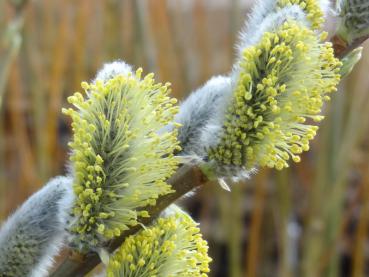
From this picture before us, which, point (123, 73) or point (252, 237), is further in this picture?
point (252, 237)

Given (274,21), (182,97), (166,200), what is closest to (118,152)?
(166,200)

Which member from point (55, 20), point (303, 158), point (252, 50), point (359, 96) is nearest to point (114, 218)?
point (252, 50)

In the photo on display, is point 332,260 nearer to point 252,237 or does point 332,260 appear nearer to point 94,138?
point 252,237

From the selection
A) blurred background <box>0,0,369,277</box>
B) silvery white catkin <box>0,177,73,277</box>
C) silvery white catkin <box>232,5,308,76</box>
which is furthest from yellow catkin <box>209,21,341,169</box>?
blurred background <box>0,0,369,277</box>

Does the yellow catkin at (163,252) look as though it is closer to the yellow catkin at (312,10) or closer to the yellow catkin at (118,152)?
the yellow catkin at (118,152)

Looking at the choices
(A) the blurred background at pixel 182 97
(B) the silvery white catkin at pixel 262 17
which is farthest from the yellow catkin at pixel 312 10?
(A) the blurred background at pixel 182 97

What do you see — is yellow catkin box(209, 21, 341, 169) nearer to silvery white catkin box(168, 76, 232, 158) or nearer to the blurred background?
silvery white catkin box(168, 76, 232, 158)
